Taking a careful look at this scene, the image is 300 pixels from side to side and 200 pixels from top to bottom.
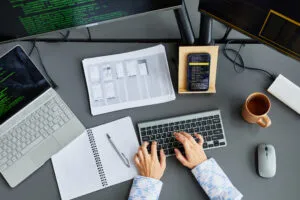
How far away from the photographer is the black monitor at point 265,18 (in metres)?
0.73

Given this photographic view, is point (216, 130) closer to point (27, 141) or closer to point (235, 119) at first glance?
point (235, 119)

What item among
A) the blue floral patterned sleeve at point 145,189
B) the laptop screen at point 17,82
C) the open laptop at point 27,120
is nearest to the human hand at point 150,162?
the blue floral patterned sleeve at point 145,189

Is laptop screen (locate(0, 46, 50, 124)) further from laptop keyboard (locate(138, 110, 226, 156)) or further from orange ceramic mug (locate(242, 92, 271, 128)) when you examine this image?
orange ceramic mug (locate(242, 92, 271, 128))

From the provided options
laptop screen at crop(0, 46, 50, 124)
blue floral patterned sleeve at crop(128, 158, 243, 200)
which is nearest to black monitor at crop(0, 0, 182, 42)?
laptop screen at crop(0, 46, 50, 124)

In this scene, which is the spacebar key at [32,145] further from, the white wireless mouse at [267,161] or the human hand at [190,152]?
the white wireless mouse at [267,161]

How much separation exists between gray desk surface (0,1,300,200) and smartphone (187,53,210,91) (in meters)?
0.05

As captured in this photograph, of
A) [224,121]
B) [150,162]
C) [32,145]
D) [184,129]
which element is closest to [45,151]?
[32,145]

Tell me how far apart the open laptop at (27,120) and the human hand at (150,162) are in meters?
0.20

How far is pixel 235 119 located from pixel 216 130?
0.23ft

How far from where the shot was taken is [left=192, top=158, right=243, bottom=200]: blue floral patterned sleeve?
2.96ft

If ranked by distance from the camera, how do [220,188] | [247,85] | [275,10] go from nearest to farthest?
[275,10] → [220,188] → [247,85]

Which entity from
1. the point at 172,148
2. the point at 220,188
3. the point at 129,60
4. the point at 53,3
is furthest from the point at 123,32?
the point at 220,188

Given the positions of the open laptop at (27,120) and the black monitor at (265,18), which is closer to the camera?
the black monitor at (265,18)

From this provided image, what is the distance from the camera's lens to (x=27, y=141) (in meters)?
0.96
